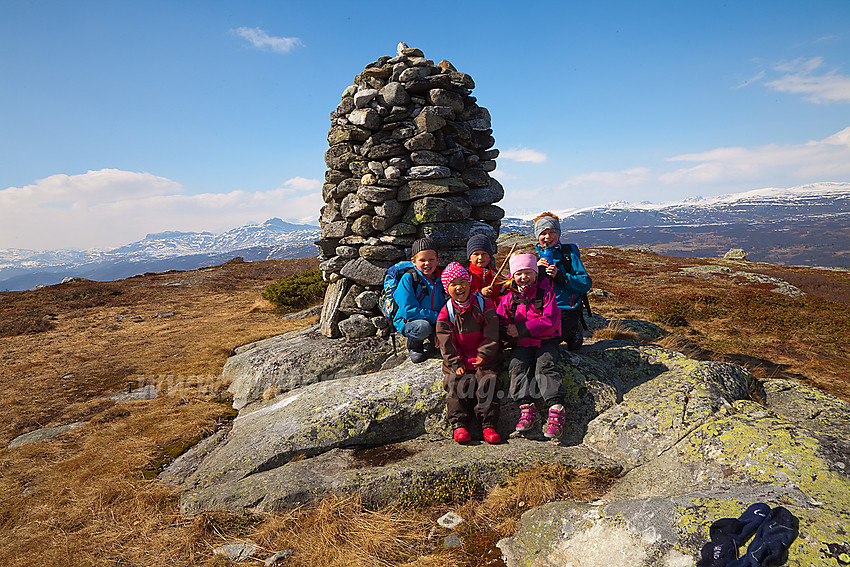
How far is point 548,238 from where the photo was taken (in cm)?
689

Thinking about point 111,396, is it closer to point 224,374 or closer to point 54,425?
point 54,425

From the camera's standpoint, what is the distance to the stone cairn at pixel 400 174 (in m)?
8.50

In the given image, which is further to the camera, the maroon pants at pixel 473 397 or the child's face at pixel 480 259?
the child's face at pixel 480 259

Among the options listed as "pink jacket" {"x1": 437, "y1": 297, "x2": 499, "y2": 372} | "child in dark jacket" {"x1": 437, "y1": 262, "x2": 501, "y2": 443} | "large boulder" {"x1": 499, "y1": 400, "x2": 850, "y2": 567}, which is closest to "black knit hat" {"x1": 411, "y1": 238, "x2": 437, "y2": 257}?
"child in dark jacket" {"x1": 437, "y1": 262, "x2": 501, "y2": 443}

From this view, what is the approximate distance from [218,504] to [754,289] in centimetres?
2695

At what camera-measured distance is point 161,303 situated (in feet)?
77.8

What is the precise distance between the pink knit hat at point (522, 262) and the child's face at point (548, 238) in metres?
0.98

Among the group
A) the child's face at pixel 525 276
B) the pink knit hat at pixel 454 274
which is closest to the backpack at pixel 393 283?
the pink knit hat at pixel 454 274

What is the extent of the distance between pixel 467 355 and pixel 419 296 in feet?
4.91

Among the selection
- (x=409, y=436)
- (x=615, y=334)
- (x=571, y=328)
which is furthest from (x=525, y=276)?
(x=615, y=334)

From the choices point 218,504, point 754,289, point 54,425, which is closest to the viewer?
point 218,504

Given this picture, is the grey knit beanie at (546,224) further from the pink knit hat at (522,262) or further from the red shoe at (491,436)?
the red shoe at (491,436)

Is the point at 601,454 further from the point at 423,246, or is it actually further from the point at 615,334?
the point at 615,334

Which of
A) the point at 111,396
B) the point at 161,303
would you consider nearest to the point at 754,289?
the point at 111,396
